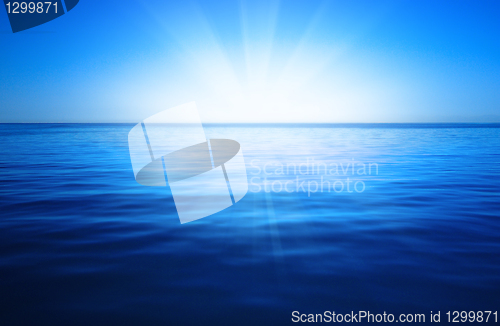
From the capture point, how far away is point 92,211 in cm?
603

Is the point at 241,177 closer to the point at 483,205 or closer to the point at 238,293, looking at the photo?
the point at 483,205

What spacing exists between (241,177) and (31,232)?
651 cm

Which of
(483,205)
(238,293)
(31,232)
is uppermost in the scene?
(31,232)

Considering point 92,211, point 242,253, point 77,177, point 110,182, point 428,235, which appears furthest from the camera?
point 77,177

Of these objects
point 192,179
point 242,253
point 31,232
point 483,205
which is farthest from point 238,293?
point 192,179

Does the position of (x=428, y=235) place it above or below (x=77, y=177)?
below

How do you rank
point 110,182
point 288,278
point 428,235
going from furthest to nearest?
point 110,182 < point 428,235 < point 288,278

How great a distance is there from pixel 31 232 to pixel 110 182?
4.63 metres

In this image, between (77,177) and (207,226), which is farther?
(77,177)

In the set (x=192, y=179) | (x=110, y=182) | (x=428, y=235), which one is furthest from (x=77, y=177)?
(x=428, y=235)

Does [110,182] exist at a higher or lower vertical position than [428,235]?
higher

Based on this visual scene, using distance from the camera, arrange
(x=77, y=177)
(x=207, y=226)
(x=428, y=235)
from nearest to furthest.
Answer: (x=428, y=235) → (x=207, y=226) → (x=77, y=177)

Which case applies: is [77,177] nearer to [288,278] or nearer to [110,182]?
[110,182]

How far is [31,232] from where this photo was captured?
4.75 m
